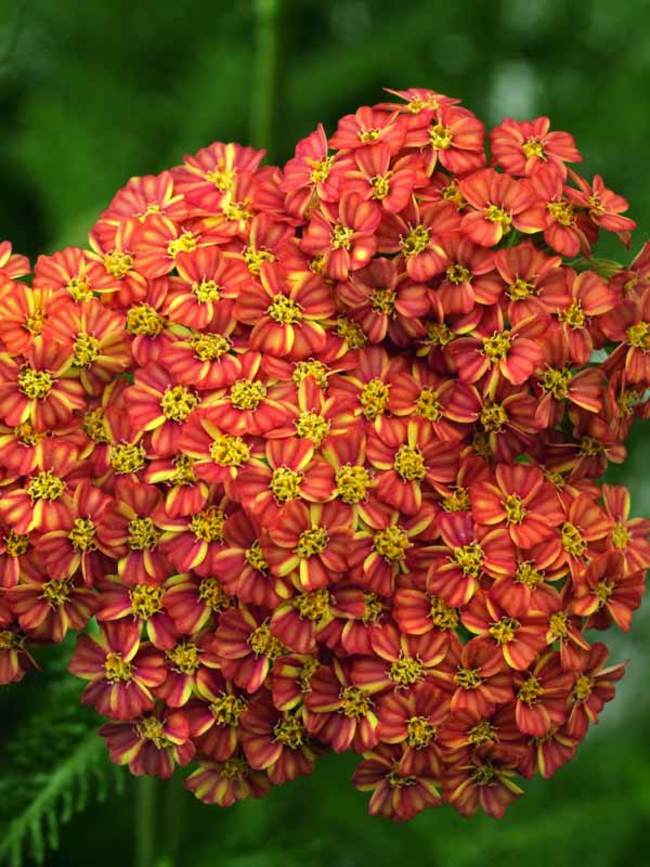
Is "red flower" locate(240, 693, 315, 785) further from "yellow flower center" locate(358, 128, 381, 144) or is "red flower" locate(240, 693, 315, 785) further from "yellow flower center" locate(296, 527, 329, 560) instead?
"yellow flower center" locate(358, 128, 381, 144)

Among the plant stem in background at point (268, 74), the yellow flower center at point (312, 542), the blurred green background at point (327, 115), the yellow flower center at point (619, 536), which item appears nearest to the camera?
the yellow flower center at point (312, 542)

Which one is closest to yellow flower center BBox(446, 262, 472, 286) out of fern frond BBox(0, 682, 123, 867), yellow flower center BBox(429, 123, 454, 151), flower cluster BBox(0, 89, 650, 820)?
flower cluster BBox(0, 89, 650, 820)

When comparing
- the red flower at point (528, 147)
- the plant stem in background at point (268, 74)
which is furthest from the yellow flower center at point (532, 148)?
the plant stem in background at point (268, 74)

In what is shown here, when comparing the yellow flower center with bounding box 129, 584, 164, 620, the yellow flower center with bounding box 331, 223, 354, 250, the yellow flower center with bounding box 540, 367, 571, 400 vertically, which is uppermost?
the yellow flower center with bounding box 331, 223, 354, 250

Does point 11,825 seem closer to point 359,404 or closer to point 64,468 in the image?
point 64,468

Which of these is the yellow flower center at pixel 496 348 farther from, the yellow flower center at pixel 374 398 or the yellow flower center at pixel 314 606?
the yellow flower center at pixel 314 606
